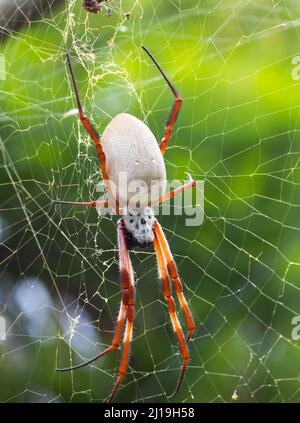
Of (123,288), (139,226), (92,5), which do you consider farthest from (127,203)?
(92,5)

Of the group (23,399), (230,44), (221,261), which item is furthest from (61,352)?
(230,44)

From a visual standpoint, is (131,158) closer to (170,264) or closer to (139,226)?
(139,226)

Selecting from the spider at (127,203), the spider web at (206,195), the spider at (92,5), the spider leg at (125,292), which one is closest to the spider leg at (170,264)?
the spider at (127,203)

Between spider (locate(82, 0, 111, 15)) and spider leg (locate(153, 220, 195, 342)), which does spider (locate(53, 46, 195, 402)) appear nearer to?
spider leg (locate(153, 220, 195, 342))

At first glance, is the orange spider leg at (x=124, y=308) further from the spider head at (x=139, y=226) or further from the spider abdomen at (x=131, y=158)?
the spider abdomen at (x=131, y=158)

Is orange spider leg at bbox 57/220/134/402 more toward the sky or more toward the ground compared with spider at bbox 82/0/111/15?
more toward the ground

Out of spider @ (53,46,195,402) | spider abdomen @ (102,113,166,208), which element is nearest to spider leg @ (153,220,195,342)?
spider @ (53,46,195,402)
